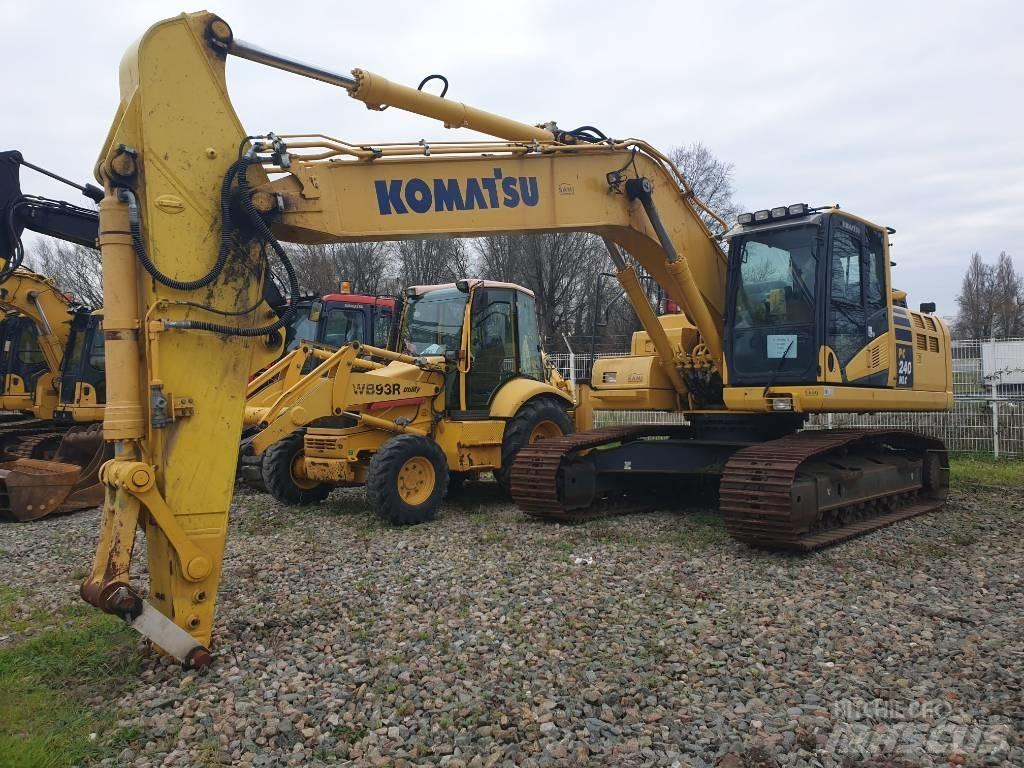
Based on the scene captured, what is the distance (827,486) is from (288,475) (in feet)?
18.5

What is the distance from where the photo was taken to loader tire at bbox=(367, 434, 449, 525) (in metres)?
7.63

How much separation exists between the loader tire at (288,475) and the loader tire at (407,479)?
1.31 metres

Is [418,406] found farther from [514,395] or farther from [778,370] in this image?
[778,370]

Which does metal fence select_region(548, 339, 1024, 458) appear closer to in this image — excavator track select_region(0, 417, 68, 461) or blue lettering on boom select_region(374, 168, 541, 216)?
blue lettering on boom select_region(374, 168, 541, 216)

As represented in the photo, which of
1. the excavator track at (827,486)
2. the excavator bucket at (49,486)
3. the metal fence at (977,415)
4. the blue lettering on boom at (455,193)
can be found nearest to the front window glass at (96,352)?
the excavator bucket at (49,486)

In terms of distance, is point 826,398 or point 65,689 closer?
point 65,689

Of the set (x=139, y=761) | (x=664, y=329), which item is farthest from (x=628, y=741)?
(x=664, y=329)

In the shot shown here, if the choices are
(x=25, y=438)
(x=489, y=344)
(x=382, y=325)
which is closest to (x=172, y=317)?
(x=489, y=344)

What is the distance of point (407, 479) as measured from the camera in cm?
797

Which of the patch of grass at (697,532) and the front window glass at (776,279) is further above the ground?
the front window glass at (776,279)

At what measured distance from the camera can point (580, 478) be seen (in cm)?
771

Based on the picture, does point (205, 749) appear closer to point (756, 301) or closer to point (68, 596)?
point (68, 596)

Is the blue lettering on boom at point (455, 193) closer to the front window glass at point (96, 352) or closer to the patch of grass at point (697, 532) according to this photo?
the patch of grass at point (697, 532)

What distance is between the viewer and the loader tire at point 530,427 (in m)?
8.86
